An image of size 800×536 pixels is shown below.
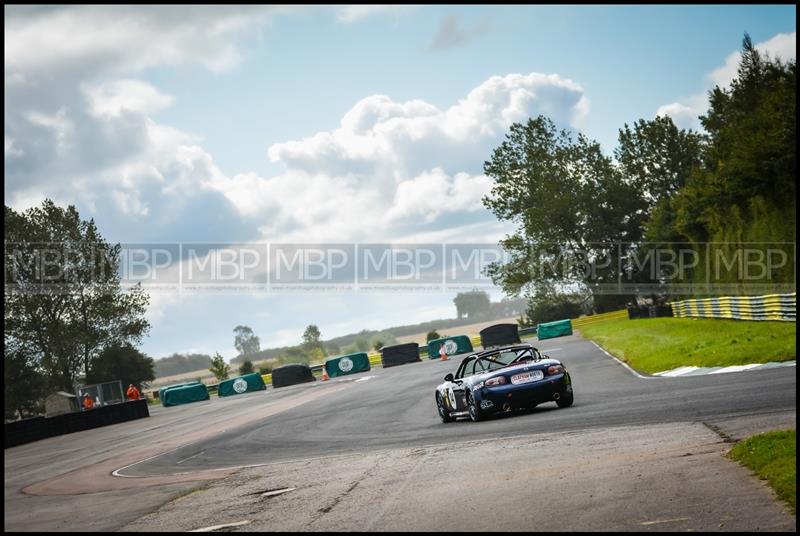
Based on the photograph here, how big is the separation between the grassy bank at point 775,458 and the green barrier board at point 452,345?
1946 inches

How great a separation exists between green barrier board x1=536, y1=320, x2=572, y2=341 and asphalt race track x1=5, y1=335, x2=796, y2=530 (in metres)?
40.7

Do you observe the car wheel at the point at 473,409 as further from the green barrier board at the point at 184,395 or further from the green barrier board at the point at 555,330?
the green barrier board at the point at 555,330

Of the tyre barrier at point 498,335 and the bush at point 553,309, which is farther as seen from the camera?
the bush at point 553,309

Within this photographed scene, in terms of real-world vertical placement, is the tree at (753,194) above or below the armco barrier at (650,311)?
above

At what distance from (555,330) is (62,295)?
124 ft

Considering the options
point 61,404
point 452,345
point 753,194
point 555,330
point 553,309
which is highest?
point 753,194

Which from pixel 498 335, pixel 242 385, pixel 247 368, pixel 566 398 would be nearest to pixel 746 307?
pixel 498 335

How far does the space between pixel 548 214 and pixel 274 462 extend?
228 feet

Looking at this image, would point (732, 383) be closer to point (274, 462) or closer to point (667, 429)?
point (667, 429)

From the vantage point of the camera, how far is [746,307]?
130ft

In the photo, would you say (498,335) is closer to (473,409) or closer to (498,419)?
(498,419)

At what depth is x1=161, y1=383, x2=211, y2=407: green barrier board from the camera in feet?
184

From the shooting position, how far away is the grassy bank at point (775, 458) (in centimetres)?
755

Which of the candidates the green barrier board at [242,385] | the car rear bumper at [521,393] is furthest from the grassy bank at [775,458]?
the green barrier board at [242,385]
